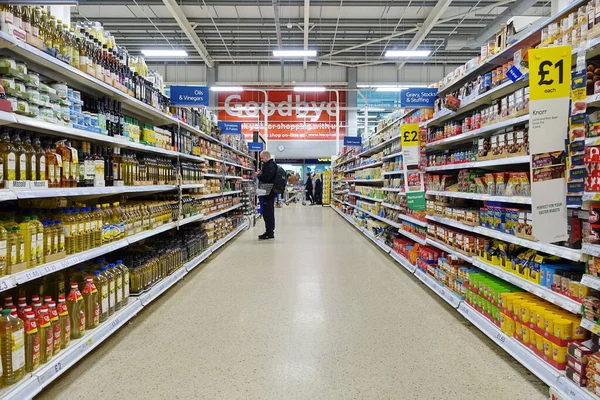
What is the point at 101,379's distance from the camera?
7.34 feet

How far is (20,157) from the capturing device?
201 centimetres

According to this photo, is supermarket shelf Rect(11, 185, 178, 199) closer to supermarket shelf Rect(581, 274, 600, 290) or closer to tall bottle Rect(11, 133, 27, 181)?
tall bottle Rect(11, 133, 27, 181)

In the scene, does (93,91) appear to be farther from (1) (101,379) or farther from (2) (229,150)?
(2) (229,150)

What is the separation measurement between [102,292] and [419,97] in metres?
3.74

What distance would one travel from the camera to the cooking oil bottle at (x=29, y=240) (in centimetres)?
205

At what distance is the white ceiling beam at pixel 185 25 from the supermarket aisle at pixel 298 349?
354 inches

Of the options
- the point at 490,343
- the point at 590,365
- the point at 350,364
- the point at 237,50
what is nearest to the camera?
the point at 590,365

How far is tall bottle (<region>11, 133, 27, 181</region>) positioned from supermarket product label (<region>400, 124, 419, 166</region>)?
12.4 ft

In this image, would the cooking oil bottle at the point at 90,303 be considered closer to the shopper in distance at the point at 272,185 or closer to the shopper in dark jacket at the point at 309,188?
the shopper in distance at the point at 272,185

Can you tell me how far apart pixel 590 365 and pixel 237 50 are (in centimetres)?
1633

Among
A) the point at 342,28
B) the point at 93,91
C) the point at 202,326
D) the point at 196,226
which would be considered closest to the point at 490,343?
the point at 202,326

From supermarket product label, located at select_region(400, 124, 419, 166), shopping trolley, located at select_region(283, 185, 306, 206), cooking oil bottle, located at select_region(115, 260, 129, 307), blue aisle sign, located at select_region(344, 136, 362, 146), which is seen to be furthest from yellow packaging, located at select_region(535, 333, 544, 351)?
shopping trolley, located at select_region(283, 185, 306, 206)

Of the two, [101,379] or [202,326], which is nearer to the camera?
[101,379]

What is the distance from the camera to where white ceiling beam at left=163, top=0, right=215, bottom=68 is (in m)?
10.5
